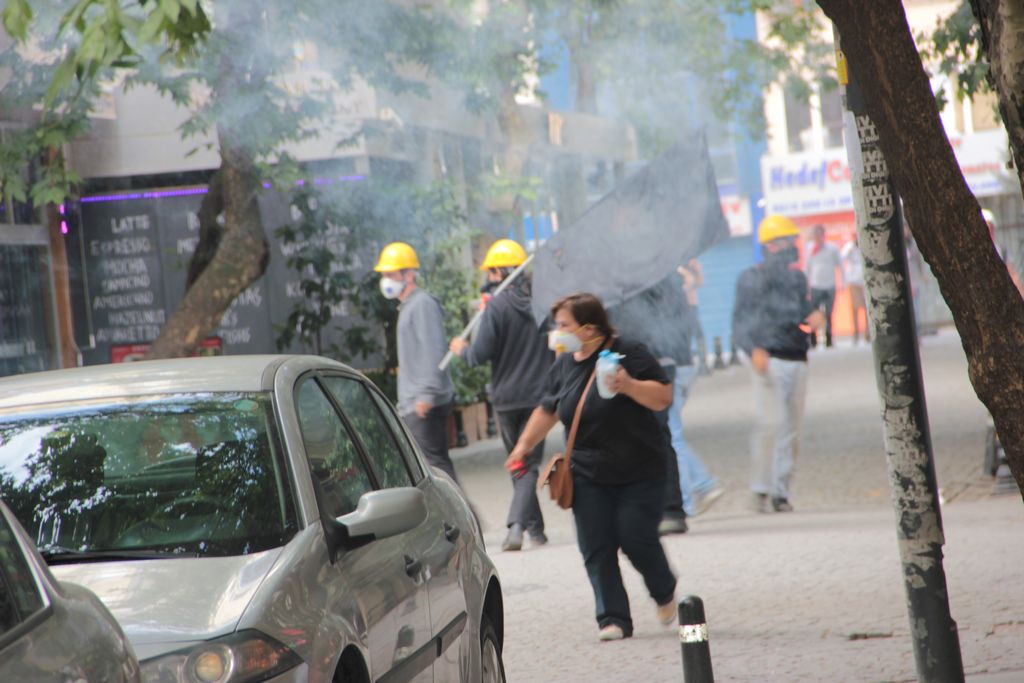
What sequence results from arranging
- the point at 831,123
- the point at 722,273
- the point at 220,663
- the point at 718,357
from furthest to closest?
1. the point at 722,273
2. the point at 831,123
3. the point at 718,357
4. the point at 220,663

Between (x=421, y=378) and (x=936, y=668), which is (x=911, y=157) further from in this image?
(x=421, y=378)

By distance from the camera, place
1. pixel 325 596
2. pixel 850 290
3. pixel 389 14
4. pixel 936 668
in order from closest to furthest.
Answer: pixel 325 596 < pixel 936 668 < pixel 389 14 < pixel 850 290

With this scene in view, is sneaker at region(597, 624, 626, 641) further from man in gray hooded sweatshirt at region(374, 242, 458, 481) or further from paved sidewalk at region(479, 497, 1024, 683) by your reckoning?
man in gray hooded sweatshirt at region(374, 242, 458, 481)

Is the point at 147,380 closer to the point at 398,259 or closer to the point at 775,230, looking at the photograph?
the point at 398,259

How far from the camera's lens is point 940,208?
173 inches

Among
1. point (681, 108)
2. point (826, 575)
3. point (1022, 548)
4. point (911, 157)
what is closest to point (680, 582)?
point (826, 575)

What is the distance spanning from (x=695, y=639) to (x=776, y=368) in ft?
19.4

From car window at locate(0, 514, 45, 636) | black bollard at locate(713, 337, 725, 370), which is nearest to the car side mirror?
car window at locate(0, 514, 45, 636)

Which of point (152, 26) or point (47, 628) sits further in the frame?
point (152, 26)

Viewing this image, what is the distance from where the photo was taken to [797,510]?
425 inches

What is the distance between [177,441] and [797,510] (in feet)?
23.5

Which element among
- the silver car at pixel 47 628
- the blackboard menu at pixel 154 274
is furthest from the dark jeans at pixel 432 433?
the silver car at pixel 47 628

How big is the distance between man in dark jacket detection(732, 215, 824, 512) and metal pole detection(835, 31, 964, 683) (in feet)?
16.6

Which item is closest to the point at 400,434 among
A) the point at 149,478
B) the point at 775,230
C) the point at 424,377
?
the point at 149,478
